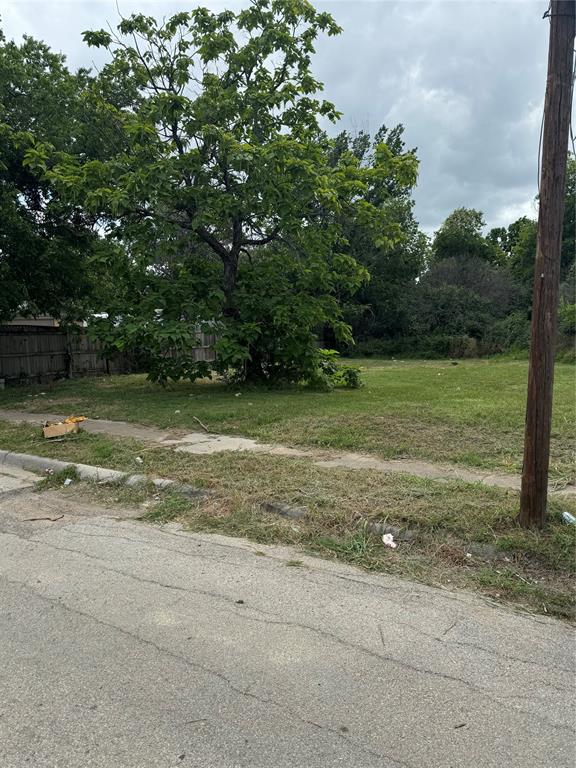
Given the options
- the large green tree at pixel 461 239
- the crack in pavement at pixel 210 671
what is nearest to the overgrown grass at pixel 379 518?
the crack in pavement at pixel 210 671

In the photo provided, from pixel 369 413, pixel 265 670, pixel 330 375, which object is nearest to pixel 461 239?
pixel 330 375

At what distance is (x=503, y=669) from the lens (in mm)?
2986

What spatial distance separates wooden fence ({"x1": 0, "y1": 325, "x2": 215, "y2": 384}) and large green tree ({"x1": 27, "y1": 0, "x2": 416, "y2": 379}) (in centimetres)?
438

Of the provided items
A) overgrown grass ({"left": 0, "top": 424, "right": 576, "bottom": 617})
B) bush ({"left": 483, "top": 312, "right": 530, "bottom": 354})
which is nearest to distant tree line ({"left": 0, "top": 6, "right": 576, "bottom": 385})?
overgrown grass ({"left": 0, "top": 424, "right": 576, "bottom": 617})

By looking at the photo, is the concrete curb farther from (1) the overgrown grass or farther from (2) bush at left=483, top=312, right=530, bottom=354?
(2) bush at left=483, top=312, right=530, bottom=354

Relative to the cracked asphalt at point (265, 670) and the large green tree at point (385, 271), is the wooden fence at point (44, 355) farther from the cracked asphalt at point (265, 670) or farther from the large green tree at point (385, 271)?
the large green tree at point (385, 271)

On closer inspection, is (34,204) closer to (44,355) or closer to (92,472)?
(44,355)

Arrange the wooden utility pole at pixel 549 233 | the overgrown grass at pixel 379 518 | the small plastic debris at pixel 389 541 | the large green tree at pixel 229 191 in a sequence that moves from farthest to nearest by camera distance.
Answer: the large green tree at pixel 229 191
the small plastic debris at pixel 389 541
the wooden utility pole at pixel 549 233
the overgrown grass at pixel 379 518

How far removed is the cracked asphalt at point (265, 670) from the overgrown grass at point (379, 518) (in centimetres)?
28

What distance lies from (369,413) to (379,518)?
15.9ft

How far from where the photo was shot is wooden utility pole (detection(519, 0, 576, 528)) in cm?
420

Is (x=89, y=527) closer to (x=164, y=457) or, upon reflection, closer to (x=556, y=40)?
(x=164, y=457)

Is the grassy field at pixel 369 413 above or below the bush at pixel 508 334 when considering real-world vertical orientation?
below

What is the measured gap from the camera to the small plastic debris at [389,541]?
15.2 feet
